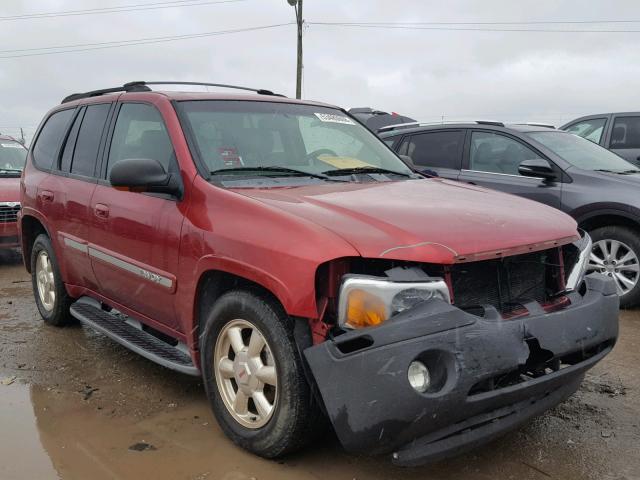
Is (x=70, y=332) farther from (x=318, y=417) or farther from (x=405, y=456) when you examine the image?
(x=405, y=456)

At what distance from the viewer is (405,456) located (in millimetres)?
2354

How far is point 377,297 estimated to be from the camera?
2.39 m

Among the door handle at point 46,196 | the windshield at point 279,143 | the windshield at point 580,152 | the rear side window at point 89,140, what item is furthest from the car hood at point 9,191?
the windshield at point 580,152

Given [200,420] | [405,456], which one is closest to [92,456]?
[200,420]

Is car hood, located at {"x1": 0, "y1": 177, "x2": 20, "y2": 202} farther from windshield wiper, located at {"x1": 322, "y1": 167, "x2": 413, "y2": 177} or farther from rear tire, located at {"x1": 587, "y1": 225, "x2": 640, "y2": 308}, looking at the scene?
rear tire, located at {"x1": 587, "y1": 225, "x2": 640, "y2": 308}

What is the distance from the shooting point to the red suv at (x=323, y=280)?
230cm

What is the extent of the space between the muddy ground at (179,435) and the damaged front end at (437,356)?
17.2 inches

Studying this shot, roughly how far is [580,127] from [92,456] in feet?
29.6

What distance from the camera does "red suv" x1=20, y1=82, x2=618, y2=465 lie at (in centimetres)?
230

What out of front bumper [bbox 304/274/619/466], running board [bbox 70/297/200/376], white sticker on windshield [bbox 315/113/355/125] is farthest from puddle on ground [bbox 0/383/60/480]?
white sticker on windshield [bbox 315/113/355/125]

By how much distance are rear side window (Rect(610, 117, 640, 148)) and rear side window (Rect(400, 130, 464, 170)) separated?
3853mm

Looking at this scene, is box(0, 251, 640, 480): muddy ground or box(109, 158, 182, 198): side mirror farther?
box(109, 158, 182, 198): side mirror

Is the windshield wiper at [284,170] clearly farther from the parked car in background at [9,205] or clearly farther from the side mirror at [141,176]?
the parked car in background at [9,205]

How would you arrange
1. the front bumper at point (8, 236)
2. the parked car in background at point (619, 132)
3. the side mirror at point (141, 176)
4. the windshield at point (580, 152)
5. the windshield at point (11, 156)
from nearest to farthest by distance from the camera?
the side mirror at point (141, 176), the windshield at point (580, 152), the front bumper at point (8, 236), the windshield at point (11, 156), the parked car in background at point (619, 132)
